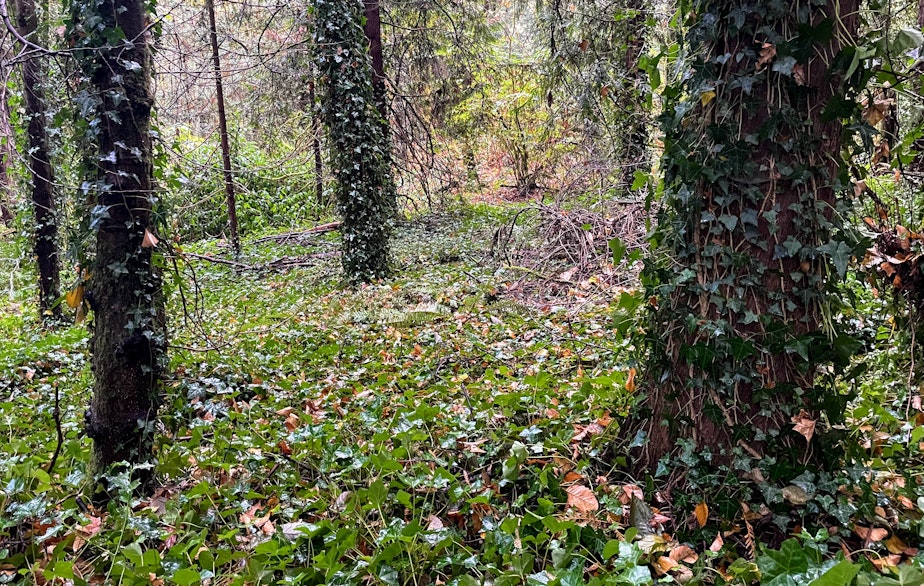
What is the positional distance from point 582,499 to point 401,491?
0.70 m

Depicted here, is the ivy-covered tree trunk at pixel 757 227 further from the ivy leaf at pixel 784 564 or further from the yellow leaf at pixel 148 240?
the yellow leaf at pixel 148 240

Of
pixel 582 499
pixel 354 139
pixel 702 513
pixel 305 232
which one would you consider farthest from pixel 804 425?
pixel 305 232

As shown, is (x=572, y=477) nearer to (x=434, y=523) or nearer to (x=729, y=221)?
(x=434, y=523)

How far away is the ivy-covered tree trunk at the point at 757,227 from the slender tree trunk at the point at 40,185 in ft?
23.4

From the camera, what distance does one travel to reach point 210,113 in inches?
527

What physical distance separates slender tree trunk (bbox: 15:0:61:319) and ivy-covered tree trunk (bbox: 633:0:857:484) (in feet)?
23.4

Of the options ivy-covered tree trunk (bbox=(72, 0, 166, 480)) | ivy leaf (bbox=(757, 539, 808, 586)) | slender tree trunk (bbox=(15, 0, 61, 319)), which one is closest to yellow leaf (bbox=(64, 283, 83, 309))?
ivy-covered tree trunk (bbox=(72, 0, 166, 480))

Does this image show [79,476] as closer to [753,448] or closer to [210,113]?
[753,448]

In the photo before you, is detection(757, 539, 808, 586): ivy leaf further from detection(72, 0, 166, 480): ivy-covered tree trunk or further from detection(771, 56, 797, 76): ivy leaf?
detection(72, 0, 166, 480): ivy-covered tree trunk

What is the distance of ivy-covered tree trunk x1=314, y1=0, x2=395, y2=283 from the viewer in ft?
23.6

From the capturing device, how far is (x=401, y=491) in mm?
2168

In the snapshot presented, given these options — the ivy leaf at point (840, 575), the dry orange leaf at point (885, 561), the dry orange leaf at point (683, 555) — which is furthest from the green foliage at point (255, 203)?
the ivy leaf at point (840, 575)

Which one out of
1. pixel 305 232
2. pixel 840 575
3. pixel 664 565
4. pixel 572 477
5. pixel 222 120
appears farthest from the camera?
pixel 305 232

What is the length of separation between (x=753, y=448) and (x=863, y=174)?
110 cm
